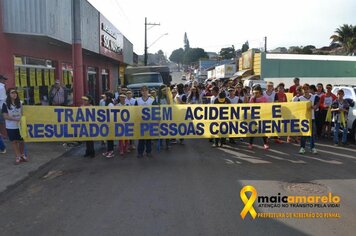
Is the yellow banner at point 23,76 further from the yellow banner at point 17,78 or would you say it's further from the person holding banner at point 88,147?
the person holding banner at point 88,147

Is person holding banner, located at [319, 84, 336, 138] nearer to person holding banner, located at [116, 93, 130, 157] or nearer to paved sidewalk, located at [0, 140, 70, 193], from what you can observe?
person holding banner, located at [116, 93, 130, 157]

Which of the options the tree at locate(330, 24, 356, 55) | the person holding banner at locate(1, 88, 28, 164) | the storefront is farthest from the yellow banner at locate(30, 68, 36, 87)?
the tree at locate(330, 24, 356, 55)

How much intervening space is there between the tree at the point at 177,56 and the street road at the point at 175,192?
164824 mm

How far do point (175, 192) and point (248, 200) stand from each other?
49.6 inches

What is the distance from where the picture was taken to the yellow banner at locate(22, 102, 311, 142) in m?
9.65

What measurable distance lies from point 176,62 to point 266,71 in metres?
138

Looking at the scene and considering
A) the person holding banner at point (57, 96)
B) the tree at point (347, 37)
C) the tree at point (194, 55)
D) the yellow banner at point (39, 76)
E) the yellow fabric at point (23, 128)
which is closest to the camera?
the yellow fabric at point (23, 128)

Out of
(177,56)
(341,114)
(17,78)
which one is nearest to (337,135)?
(341,114)

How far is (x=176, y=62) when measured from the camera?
178 m

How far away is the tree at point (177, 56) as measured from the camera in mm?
174100

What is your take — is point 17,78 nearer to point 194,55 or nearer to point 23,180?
point 23,180

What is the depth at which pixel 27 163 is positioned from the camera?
9172 mm

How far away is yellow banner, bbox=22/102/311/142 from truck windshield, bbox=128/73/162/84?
1172cm

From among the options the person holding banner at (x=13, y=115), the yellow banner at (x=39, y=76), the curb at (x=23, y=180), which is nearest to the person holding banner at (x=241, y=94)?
the curb at (x=23, y=180)
